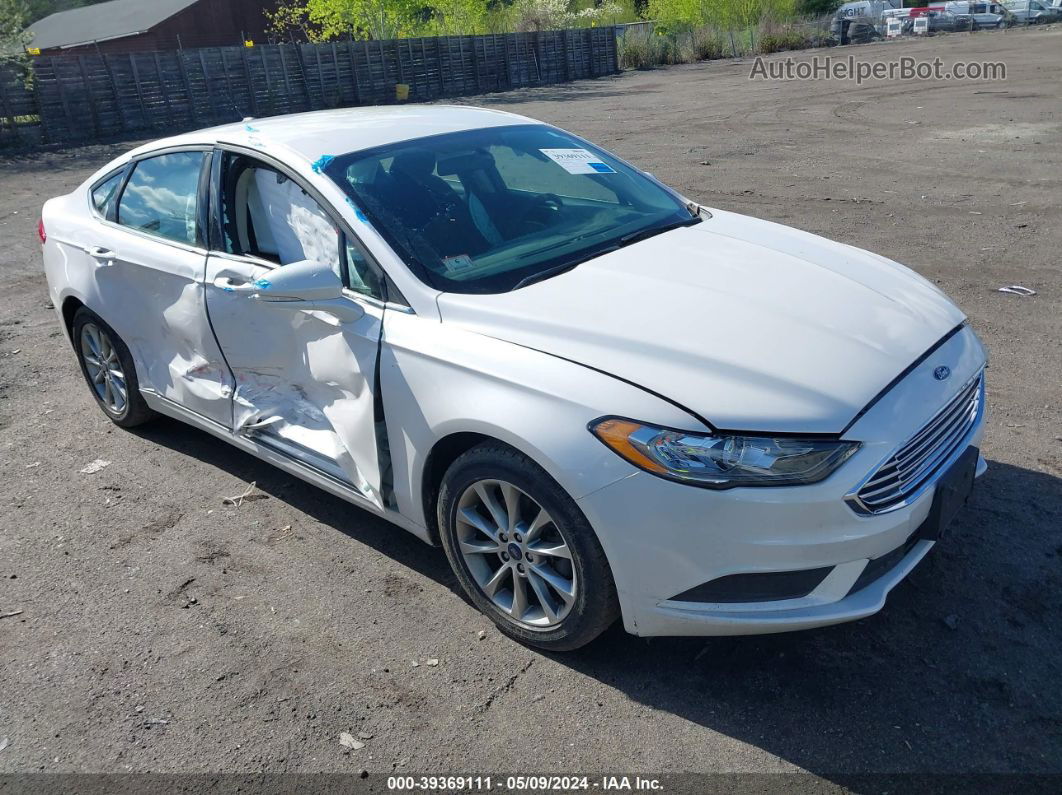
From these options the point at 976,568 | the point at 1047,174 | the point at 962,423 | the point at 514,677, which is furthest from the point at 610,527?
the point at 1047,174

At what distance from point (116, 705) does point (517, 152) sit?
284 cm

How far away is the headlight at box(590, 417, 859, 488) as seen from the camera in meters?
2.56

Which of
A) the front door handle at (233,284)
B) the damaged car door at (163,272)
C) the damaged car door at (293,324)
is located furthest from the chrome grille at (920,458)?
the damaged car door at (163,272)

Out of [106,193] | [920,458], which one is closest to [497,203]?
[920,458]

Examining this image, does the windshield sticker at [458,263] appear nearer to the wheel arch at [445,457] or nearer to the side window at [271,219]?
the side window at [271,219]

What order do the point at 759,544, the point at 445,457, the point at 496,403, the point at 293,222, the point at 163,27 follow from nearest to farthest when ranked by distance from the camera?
the point at 759,544 < the point at 496,403 < the point at 445,457 < the point at 293,222 < the point at 163,27

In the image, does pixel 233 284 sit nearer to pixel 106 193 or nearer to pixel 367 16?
pixel 106 193

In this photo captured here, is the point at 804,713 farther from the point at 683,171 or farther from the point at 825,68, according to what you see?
the point at 825,68

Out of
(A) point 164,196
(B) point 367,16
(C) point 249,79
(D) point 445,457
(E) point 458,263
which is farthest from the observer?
(B) point 367,16

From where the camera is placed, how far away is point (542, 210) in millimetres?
3854

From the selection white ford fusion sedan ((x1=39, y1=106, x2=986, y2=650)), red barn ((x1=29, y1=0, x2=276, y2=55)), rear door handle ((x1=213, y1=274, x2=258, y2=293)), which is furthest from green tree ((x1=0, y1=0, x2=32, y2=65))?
rear door handle ((x1=213, y1=274, x2=258, y2=293))

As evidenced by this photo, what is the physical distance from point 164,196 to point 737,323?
300 cm

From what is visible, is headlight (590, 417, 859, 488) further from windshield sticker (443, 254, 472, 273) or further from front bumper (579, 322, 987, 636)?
windshield sticker (443, 254, 472, 273)

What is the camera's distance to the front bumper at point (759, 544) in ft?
8.38
